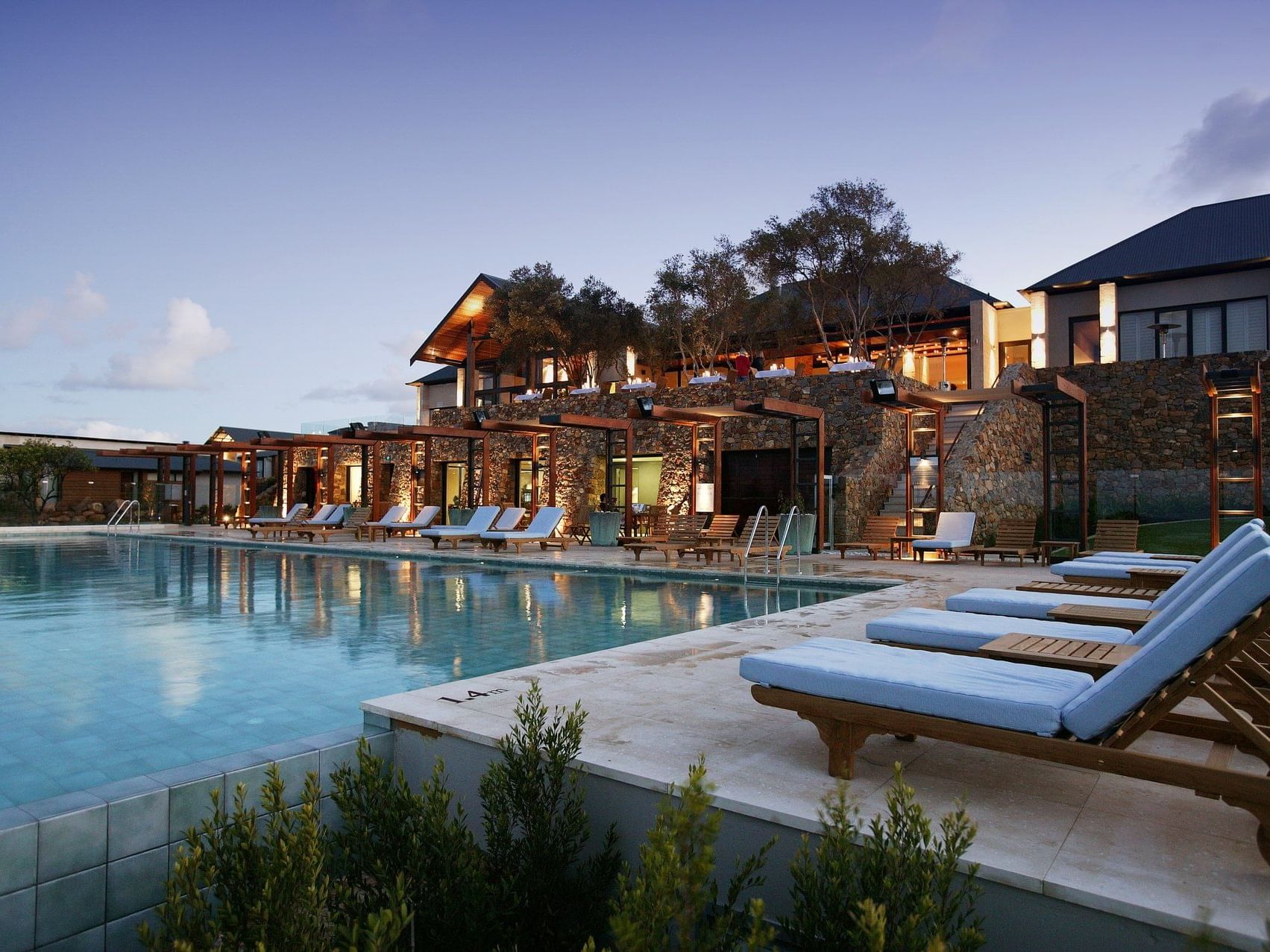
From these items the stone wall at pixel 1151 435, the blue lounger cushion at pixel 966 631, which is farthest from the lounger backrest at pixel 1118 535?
the blue lounger cushion at pixel 966 631

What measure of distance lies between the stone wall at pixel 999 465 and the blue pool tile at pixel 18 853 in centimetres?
1561

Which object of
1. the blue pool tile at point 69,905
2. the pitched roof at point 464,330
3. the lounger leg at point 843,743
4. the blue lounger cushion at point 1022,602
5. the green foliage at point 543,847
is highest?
the pitched roof at point 464,330

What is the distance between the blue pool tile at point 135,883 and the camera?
2.72 m

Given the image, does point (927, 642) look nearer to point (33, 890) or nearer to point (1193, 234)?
point (33, 890)

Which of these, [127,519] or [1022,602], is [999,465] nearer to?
[1022,602]

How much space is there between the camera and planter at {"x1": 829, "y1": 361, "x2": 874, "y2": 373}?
1980 centimetres

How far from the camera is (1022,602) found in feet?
15.7

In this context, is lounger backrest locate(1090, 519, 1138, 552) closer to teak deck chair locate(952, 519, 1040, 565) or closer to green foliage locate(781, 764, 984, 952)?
teak deck chair locate(952, 519, 1040, 565)

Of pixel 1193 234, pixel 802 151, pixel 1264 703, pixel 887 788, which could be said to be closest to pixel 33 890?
pixel 887 788

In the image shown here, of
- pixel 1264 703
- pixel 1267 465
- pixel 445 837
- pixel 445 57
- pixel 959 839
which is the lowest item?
pixel 445 837

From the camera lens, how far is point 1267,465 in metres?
17.3

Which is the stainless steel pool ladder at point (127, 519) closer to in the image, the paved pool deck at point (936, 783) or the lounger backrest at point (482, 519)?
the lounger backrest at point (482, 519)

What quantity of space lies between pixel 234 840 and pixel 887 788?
2051mm

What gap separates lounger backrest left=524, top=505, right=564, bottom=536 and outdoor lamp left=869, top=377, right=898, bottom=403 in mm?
6927
